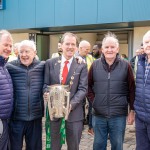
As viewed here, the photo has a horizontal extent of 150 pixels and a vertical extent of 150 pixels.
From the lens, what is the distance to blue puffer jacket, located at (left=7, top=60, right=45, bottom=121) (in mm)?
3465

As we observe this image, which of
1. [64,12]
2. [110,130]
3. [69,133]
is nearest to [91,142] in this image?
[110,130]

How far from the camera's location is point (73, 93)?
3.45 meters

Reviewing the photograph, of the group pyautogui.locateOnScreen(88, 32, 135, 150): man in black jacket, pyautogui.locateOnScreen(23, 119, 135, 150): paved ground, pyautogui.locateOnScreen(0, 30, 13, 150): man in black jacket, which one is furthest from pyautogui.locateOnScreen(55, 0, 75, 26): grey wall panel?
pyautogui.locateOnScreen(0, 30, 13, 150): man in black jacket

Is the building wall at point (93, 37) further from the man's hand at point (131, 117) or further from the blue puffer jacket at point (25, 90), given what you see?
the blue puffer jacket at point (25, 90)

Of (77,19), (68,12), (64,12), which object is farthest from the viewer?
(64,12)

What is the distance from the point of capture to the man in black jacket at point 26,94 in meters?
3.47

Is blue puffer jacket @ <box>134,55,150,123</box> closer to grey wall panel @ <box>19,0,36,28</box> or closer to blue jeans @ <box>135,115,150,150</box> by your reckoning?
blue jeans @ <box>135,115,150,150</box>

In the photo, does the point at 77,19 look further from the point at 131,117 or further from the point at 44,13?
the point at 131,117

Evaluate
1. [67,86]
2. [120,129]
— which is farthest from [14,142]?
[120,129]

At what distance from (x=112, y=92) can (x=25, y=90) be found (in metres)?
A: 1.08

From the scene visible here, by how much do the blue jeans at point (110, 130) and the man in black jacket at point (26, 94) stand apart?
30.2 inches

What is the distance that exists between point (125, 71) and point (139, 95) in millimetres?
435

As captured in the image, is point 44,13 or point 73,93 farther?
point 44,13

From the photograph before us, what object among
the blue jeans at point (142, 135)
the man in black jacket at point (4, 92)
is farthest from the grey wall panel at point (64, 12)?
the blue jeans at point (142, 135)
